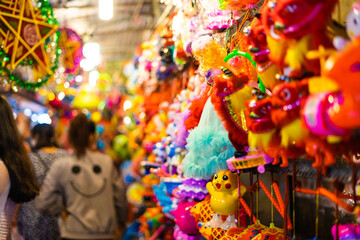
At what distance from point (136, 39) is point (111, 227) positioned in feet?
28.0

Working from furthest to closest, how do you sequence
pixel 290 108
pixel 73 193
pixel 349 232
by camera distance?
pixel 73 193 → pixel 349 232 → pixel 290 108

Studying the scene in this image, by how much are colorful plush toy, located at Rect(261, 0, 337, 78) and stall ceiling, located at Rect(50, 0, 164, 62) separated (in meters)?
5.08

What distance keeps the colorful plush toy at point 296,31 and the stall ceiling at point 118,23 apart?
16.7 ft

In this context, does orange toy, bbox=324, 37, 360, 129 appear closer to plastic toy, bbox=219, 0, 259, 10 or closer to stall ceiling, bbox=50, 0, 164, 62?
plastic toy, bbox=219, 0, 259, 10

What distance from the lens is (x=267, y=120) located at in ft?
4.35

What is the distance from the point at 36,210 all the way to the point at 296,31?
303 cm

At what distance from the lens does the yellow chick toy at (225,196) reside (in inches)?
77.4

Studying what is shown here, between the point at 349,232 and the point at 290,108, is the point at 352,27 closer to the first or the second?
the point at 290,108

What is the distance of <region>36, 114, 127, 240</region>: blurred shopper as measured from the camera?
3.88 metres

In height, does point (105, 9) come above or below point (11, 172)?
above

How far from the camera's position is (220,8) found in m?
2.12

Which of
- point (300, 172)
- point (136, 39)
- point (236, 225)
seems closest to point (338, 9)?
point (300, 172)

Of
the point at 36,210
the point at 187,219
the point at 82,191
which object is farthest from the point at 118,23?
the point at 187,219

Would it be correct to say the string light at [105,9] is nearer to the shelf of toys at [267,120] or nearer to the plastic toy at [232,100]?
the shelf of toys at [267,120]
